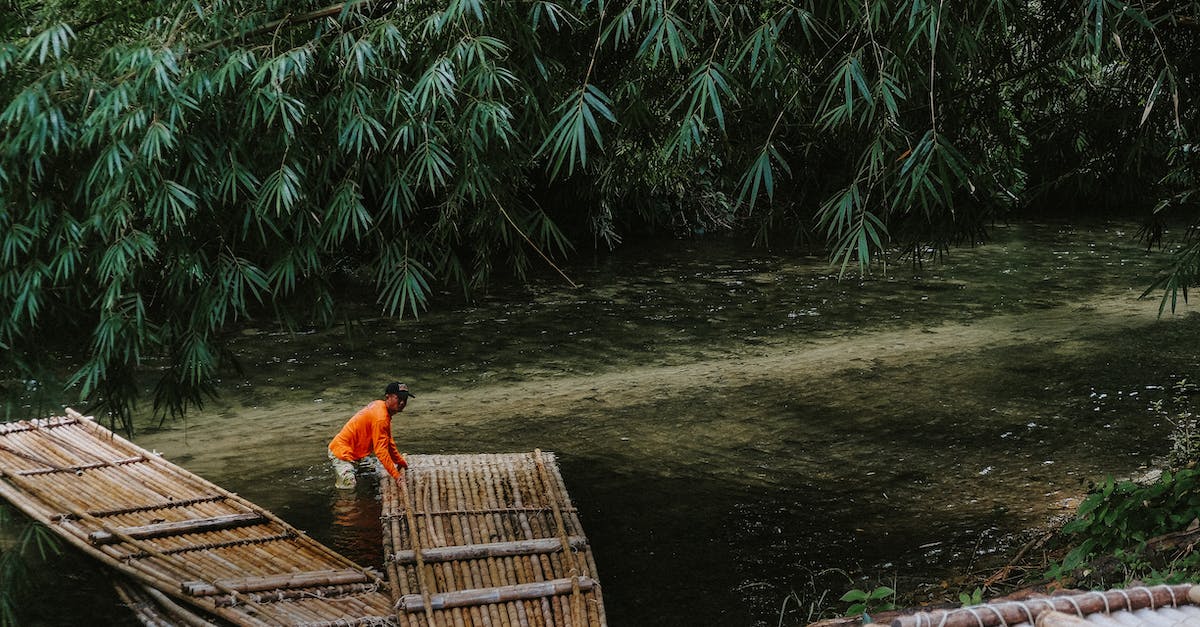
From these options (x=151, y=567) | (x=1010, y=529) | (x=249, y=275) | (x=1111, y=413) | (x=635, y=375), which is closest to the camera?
(x=249, y=275)

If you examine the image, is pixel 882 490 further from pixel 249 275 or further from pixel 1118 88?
pixel 249 275

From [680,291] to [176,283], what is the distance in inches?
463

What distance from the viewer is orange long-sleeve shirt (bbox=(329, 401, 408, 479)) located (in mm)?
6414

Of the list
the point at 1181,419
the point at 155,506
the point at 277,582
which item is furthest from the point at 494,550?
the point at 1181,419

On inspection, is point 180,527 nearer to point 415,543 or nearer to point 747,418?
point 415,543

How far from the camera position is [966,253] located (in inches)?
688

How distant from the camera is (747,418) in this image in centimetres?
904

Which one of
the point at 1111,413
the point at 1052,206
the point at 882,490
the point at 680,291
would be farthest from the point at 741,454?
the point at 1052,206

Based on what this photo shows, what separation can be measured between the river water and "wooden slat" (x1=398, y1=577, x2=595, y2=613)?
1123mm

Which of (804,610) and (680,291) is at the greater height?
(680,291)

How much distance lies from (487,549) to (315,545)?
3.22 feet

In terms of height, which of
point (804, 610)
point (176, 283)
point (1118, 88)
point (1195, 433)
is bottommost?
point (804, 610)

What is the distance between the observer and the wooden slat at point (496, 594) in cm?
461

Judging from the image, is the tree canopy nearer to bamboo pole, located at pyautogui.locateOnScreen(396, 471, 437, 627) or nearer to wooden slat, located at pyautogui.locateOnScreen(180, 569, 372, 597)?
wooden slat, located at pyautogui.locateOnScreen(180, 569, 372, 597)
